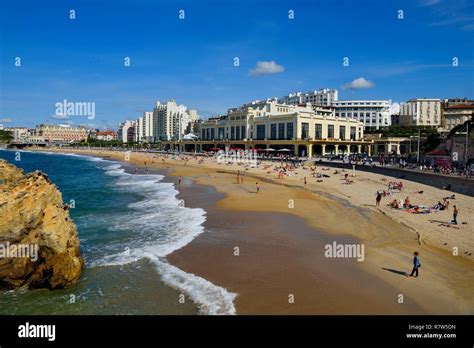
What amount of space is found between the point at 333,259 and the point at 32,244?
11.0 metres

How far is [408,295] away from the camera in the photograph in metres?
11.3

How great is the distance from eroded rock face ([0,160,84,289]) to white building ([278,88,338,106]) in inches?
5482

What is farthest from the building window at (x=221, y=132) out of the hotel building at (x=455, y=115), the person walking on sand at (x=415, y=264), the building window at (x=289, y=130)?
the person walking on sand at (x=415, y=264)

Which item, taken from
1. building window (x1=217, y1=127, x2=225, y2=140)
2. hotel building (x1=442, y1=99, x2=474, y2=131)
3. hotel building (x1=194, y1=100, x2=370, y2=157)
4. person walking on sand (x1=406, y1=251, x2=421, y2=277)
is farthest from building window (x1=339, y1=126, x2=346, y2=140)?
person walking on sand (x1=406, y1=251, x2=421, y2=277)

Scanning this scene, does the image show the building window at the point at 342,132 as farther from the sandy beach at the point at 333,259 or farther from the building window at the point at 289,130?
the sandy beach at the point at 333,259

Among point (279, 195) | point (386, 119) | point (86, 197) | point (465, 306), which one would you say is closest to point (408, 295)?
point (465, 306)

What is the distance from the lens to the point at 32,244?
12.8 m

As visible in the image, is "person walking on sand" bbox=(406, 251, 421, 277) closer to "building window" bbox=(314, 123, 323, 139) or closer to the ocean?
the ocean

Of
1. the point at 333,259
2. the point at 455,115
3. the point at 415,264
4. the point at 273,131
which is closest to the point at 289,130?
the point at 273,131

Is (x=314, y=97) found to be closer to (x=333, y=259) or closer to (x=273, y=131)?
(x=273, y=131)

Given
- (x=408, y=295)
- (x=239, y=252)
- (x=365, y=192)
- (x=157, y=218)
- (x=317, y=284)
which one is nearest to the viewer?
(x=408, y=295)

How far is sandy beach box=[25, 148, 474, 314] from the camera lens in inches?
431
